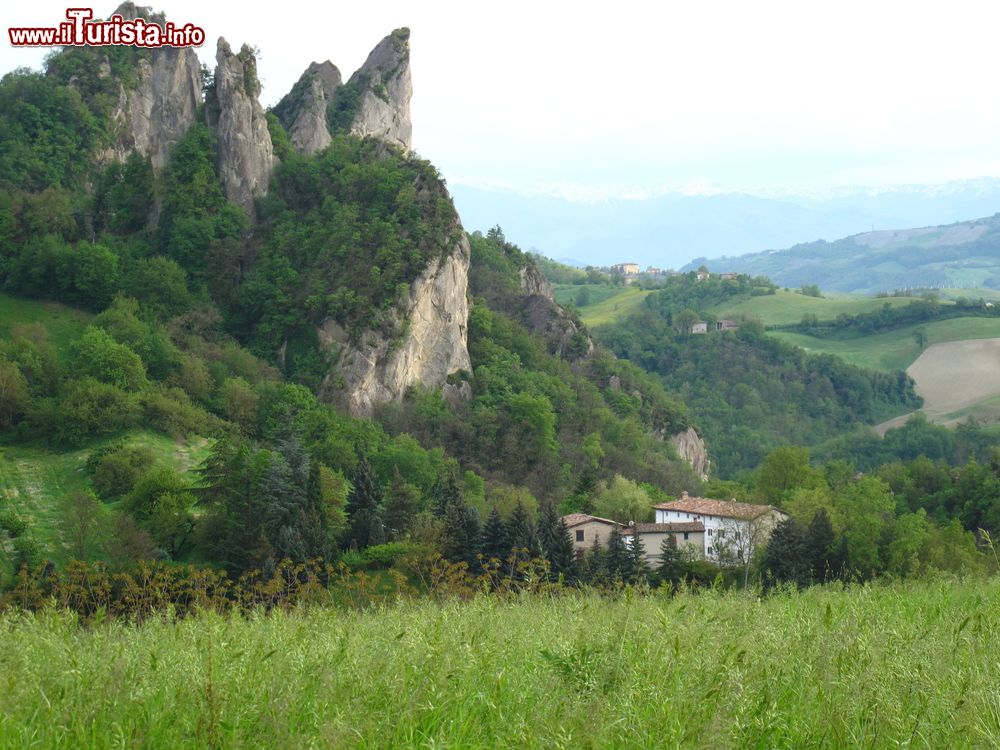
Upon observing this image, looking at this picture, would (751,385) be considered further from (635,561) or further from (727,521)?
(635,561)

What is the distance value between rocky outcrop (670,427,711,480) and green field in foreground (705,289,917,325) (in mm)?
61540

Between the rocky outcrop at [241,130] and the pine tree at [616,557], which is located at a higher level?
the rocky outcrop at [241,130]

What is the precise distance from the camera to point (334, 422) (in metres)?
51.3

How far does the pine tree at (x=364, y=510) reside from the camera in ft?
121

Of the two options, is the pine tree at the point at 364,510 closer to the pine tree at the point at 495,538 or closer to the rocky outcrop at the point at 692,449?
the pine tree at the point at 495,538

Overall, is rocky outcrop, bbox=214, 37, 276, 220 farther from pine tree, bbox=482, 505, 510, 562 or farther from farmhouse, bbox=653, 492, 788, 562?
pine tree, bbox=482, 505, 510, 562

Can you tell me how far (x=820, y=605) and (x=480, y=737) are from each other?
4.31 metres

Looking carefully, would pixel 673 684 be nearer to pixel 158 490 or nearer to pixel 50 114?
pixel 158 490

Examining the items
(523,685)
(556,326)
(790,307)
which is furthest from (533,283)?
(523,685)

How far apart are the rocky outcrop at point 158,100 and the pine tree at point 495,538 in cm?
3963

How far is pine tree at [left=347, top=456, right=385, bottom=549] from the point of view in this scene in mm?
36938

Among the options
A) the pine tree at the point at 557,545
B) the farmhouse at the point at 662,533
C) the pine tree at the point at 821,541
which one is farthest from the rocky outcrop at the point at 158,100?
the pine tree at the point at 821,541

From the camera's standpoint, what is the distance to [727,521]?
39625 mm

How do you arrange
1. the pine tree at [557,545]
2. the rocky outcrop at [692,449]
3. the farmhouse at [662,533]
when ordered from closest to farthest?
the pine tree at [557,545] < the farmhouse at [662,533] < the rocky outcrop at [692,449]
